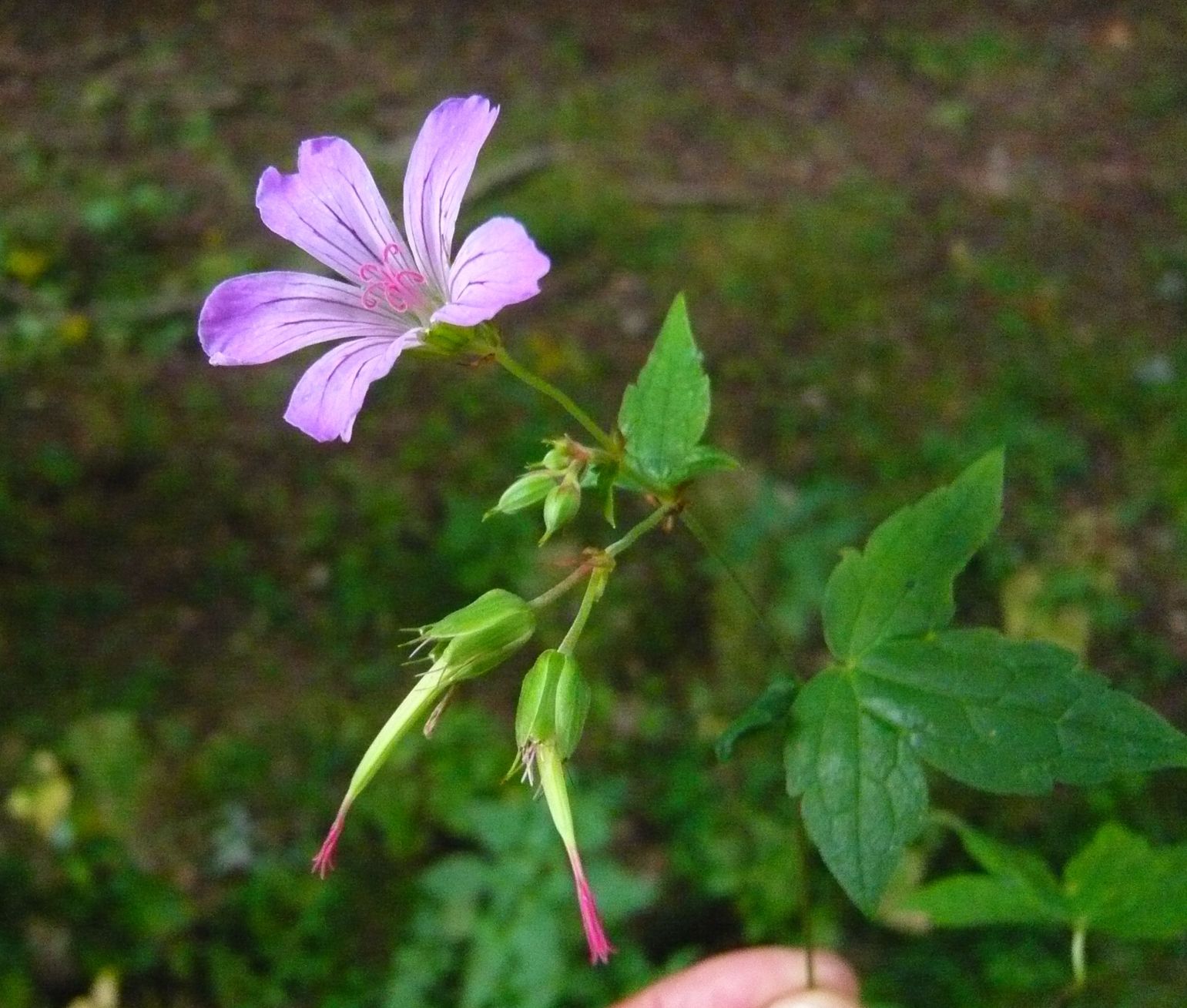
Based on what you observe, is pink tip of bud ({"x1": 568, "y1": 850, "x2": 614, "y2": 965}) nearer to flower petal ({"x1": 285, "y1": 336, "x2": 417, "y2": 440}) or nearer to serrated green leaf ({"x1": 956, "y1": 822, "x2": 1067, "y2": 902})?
flower petal ({"x1": 285, "y1": 336, "x2": 417, "y2": 440})

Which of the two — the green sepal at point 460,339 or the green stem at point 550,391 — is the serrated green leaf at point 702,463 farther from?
the green sepal at point 460,339

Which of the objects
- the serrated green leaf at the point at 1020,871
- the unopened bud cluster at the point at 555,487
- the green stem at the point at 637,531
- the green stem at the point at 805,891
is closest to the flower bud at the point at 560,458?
the unopened bud cluster at the point at 555,487

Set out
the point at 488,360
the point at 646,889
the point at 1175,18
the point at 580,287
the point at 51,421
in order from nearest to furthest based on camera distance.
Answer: the point at 488,360, the point at 646,889, the point at 51,421, the point at 580,287, the point at 1175,18

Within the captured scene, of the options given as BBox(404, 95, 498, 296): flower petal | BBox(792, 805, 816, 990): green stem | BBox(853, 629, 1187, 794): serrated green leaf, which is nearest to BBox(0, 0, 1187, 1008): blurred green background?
BBox(792, 805, 816, 990): green stem

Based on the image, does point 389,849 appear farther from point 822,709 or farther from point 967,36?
point 967,36

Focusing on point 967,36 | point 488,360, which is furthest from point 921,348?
point 488,360

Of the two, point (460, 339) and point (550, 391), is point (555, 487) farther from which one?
point (460, 339)
